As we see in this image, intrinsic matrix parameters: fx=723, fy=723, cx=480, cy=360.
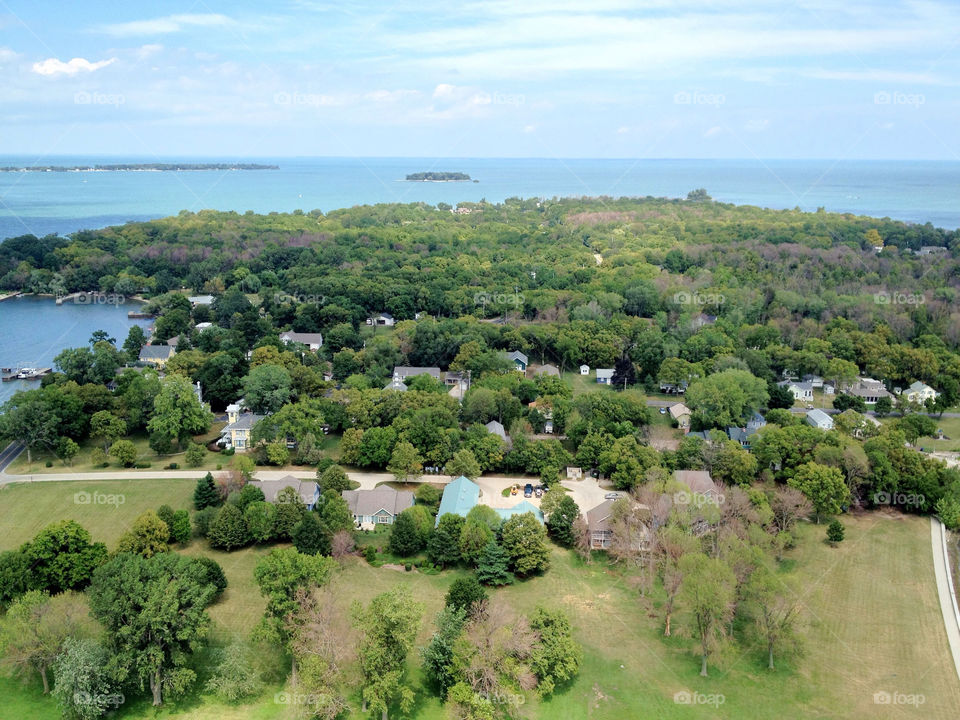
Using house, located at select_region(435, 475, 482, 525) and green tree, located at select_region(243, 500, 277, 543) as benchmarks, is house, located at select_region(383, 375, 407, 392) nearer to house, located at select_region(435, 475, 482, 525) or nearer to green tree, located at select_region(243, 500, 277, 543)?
house, located at select_region(435, 475, 482, 525)

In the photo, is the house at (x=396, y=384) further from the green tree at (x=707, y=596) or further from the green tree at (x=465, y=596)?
the green tree at (x=707, y=596)

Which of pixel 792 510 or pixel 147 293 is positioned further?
pixel 147 293

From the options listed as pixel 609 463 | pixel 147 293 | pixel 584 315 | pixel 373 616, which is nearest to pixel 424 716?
pixel 373 616

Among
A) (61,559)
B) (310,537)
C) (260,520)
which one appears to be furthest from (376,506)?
(61,559)

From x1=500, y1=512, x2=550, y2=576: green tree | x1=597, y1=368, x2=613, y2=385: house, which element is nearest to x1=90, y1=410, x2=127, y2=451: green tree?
x1=500, y1=512, x2=550, y2=576: green tree

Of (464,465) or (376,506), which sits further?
(464,465)

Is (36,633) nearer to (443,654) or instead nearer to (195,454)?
(443,654)

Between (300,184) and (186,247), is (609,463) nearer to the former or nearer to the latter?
(186,247)
